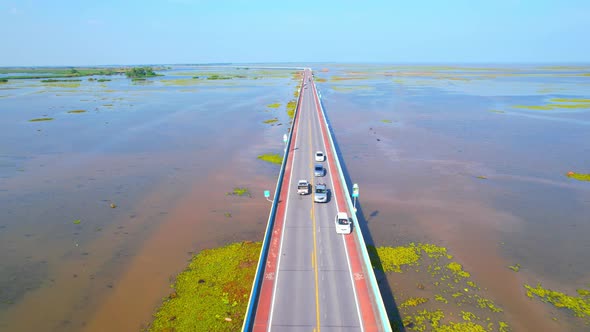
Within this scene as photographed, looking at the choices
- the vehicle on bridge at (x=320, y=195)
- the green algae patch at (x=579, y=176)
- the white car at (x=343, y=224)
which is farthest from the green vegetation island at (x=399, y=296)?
the green algae patch at (x=579, y=176)

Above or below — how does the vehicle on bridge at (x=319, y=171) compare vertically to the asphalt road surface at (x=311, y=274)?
above

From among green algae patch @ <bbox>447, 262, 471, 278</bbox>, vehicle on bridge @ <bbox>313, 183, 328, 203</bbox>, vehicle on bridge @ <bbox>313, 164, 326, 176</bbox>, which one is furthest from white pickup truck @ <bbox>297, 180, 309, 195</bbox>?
green algae patch @ <bbox>447, 262, 471, 278</bbox>

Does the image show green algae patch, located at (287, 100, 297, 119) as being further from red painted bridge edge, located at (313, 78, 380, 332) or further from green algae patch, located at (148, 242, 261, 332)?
green algae patch, located at (148, 242, 261, 332)

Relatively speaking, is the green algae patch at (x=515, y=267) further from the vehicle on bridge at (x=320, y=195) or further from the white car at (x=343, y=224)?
the vehicle on bridge at (x=320, y=195)

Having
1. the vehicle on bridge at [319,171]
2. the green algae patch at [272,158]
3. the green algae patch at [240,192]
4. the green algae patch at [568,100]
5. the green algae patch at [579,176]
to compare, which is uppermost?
the green algae patch at [568,100]

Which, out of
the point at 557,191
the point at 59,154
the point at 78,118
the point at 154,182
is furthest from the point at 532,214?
the point at 78,118

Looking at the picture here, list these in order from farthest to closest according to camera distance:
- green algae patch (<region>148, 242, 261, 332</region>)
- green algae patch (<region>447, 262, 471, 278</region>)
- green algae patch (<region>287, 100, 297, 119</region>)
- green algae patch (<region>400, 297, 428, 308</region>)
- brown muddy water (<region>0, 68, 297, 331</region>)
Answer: green algae patch (<region>287, 100, 297, 119</region>)
green algae patch (<region>447, 262, 471, 278</region>)
brown muddy water (<region>0, 68, 297, 331</region>)
green algae patch (<region>400, 297, 428, 308</region>)
green algae patch (<region>148, 242, 261, 332</region>)
